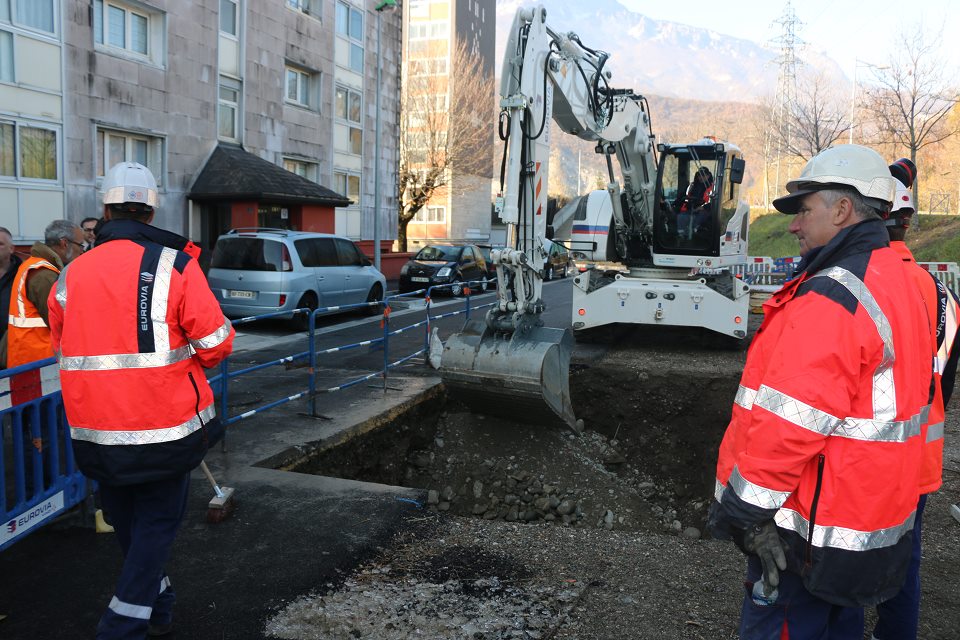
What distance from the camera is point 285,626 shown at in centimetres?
371

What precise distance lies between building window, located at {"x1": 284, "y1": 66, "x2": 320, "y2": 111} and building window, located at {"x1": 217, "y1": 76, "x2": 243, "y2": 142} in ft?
7.68

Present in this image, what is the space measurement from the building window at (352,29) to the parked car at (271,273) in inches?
464

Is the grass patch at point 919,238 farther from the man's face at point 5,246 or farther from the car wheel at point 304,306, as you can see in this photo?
the man's face at point 5,246

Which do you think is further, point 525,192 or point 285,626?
point 525,192

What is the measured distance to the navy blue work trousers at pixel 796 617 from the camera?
2498 millimetres

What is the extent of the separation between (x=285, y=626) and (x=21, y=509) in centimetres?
170

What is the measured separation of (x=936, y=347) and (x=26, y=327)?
208 inches

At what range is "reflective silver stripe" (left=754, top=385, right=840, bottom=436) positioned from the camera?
2.31m

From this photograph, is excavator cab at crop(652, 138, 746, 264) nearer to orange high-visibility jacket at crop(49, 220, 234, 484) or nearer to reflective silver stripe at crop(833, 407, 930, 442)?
orange high-visibility jacket at crop(49, 220, 234, 484)

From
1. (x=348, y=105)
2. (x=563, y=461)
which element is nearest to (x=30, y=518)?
(x=563, y=461)

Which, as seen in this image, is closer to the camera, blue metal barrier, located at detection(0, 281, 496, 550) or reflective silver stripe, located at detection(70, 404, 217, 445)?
reflective silver stripe, located at detection(70, 404, 217, 445)

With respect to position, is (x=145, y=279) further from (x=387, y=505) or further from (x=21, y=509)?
(x=387, y=505)

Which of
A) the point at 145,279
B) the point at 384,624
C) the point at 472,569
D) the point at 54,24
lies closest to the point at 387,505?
the point at 472,569

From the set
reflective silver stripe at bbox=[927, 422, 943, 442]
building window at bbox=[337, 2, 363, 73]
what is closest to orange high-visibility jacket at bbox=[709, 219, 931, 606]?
reflective silver stripe at bbox=[927, 422, 943, 442]
